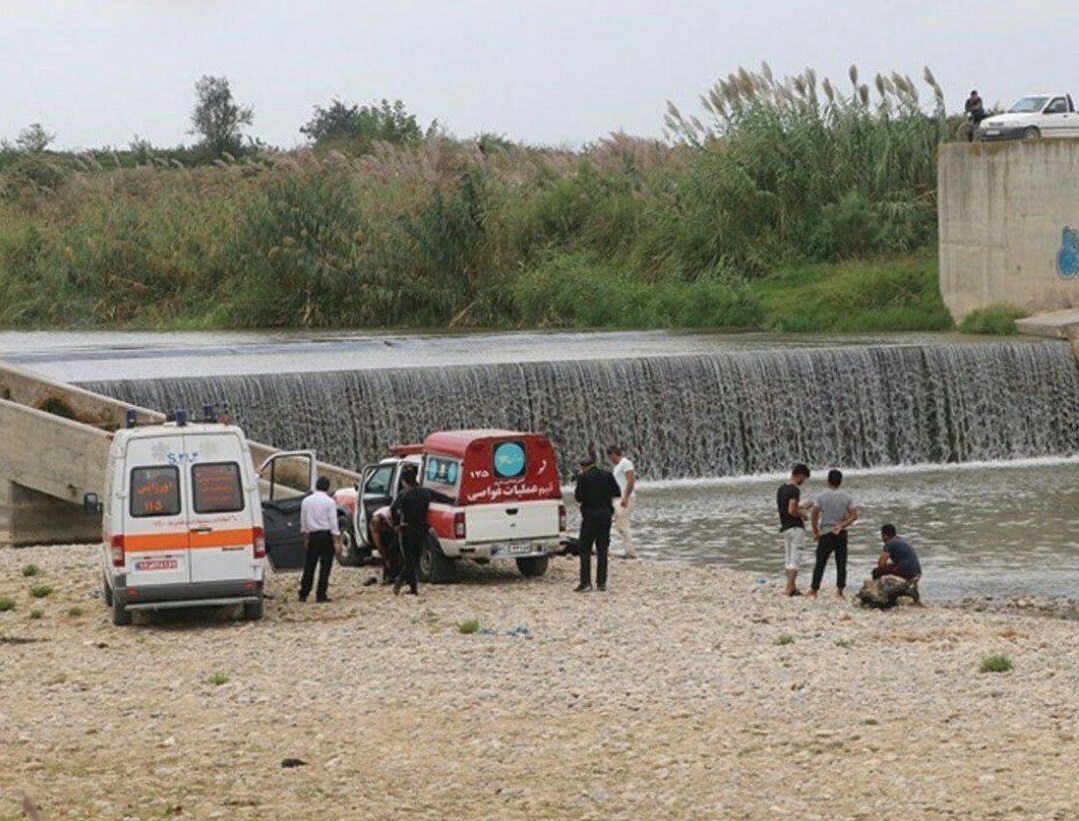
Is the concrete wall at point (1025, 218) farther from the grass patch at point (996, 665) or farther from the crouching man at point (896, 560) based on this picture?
the grass patch at point (996, 665)

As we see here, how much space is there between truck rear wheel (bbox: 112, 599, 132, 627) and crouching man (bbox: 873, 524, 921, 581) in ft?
22.3

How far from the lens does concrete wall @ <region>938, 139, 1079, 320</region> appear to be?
4522 cm

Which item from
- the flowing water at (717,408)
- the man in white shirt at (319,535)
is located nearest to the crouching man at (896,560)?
the man in white shirt at (319,535)

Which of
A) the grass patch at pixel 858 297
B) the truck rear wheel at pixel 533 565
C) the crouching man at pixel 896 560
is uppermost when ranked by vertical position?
the grass patch at pixel 858 297

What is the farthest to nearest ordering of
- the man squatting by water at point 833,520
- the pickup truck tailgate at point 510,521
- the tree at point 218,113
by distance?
the tree at point 218,113, the pickup truck tailgate at point 510,521, the man squatting by water at point 833,520

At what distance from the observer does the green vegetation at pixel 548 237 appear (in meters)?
51.1

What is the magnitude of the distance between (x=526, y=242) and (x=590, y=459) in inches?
1211

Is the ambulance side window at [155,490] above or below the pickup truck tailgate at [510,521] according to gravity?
above

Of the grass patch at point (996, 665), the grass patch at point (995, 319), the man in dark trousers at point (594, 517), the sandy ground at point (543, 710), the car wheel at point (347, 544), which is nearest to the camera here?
the sandy ground at point (543, 710)

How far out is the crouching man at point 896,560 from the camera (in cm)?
2148

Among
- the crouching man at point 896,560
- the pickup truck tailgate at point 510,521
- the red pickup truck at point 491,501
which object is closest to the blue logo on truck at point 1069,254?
the red pickup truck at point 491,501

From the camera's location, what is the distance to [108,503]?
826 inches

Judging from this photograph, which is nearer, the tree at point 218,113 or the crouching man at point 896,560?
the crouching man at point 896,560

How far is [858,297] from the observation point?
49438mm
